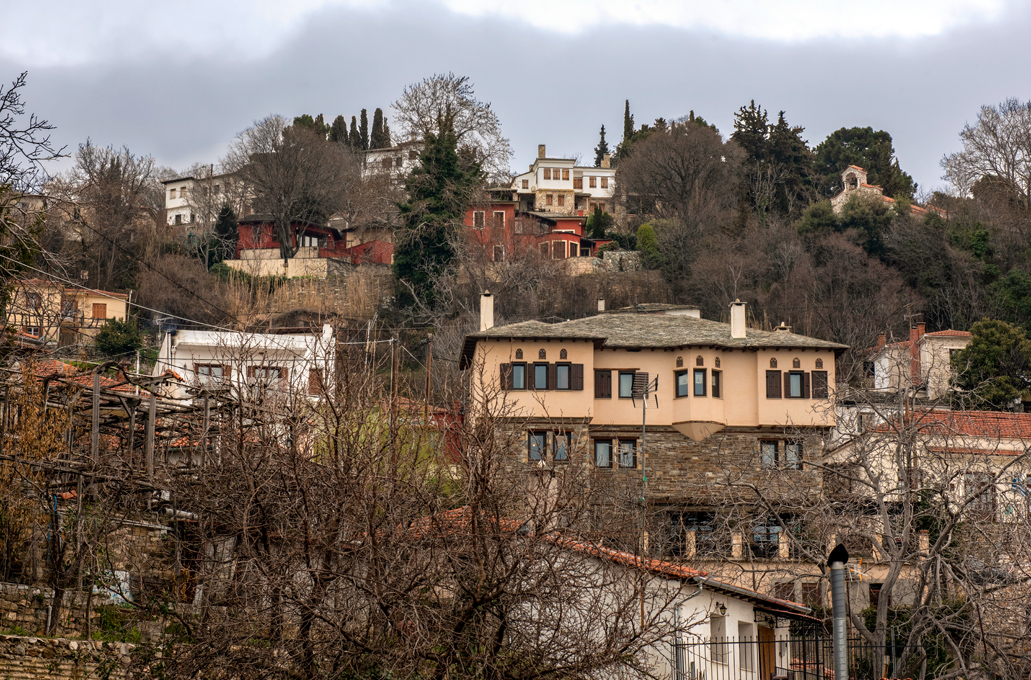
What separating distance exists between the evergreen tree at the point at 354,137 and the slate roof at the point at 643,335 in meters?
53.5

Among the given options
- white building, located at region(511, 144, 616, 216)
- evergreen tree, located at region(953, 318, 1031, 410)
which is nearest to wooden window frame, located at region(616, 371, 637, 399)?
evergreen tree, located at region(953, 318, 1031, 410)

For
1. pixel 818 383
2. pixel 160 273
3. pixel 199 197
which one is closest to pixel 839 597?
pixel 818 383

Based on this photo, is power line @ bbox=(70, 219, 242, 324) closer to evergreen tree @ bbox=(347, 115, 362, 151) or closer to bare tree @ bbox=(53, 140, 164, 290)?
bare tree @ bbox=(53, 140, 164, 290)

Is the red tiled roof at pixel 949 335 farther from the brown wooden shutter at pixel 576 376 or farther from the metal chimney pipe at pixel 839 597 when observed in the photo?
the metal chimney pipe at pixel 839 597

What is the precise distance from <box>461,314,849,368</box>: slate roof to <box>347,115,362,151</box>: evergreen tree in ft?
176

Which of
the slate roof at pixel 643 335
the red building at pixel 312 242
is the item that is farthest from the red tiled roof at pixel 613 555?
the red building at pixel 312 242

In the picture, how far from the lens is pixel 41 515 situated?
20922 mm

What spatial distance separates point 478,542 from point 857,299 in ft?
156

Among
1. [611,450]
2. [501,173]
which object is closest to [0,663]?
[611,450]

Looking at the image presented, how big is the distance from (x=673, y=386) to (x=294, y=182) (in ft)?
125

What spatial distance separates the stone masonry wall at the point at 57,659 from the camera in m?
17.5

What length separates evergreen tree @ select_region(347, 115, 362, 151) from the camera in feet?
299

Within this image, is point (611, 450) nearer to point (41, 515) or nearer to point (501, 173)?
point (41, 515)

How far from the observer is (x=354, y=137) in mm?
92312
